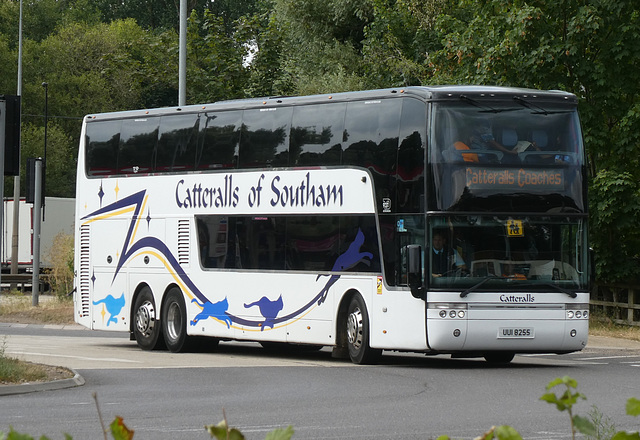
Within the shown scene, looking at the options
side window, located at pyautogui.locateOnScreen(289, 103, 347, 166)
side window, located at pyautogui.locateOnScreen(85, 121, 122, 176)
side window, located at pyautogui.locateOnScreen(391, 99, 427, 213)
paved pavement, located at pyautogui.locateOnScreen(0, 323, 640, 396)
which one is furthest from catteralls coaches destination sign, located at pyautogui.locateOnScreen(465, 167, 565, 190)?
side window, located at pyautogui.locateOnScreen(85, 121, 122, 176)

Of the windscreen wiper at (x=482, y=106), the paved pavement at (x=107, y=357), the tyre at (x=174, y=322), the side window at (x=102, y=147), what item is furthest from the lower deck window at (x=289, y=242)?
the side window at (x=102, y=147)

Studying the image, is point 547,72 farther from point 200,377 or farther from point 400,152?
point 200,377

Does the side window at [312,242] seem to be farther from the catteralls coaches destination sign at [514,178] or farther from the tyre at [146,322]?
the tyre at [146,322]

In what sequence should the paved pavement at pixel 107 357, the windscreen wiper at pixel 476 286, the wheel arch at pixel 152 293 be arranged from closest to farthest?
the windscreen wiper at pixel 476 286, the paved pavement at pixel 107 357, the wheel arch at pixel 152 293

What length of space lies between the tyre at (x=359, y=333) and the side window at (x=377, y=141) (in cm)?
149

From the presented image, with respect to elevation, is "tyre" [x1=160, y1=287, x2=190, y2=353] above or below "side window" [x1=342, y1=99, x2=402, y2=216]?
below

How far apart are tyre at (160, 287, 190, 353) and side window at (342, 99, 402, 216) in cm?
470

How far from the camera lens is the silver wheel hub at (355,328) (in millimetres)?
18828

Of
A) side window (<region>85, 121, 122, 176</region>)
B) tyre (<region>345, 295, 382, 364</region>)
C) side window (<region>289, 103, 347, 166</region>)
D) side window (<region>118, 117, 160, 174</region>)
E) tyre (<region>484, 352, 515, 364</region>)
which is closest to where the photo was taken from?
tyre (<region>345, 295, 382, 364</region>)

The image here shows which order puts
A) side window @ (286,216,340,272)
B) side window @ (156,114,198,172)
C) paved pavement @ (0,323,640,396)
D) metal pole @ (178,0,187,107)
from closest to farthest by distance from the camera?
1. paved pavement @ (0,323,640,396)
2. side window @ (286,216,340,272)
3. side window @ (156,114,198,172)
4. metal pole @ (178,0,187,107)

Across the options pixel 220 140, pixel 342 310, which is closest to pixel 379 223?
pixel 342 310

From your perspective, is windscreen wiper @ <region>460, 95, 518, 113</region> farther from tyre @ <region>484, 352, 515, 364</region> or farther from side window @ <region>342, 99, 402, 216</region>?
tyre @ <region>484, 352, 515, 364</region>

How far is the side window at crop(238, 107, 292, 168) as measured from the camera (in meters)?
20.4

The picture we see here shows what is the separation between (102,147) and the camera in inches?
942
